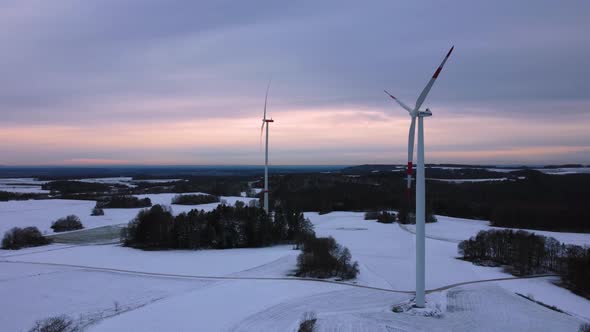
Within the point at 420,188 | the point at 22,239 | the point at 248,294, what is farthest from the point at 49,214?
the point at 420,188

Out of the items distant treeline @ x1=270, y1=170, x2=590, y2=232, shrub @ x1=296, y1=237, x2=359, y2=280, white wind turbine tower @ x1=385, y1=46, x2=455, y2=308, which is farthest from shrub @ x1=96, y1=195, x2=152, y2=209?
white wind turbine tower @ x1=385, y1=46, x2=455, y2=308

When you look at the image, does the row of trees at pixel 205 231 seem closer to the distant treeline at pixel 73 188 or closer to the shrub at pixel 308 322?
the shrub at pixel 308 322

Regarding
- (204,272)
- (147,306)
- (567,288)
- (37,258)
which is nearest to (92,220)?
(37,258)

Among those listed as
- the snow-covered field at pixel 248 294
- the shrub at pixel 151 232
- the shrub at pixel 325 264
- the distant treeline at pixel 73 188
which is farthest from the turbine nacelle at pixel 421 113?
the distant treeline at pixel 73 188

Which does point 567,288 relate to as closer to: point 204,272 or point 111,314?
point 204,272

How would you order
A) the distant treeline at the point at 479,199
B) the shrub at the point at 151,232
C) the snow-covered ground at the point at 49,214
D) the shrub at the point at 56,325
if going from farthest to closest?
the distant treeline at the point at 479,199
the snow-covered ground at the point at 49,214
the shrub at the point at 151,232
the shrub at the point at 56,325
